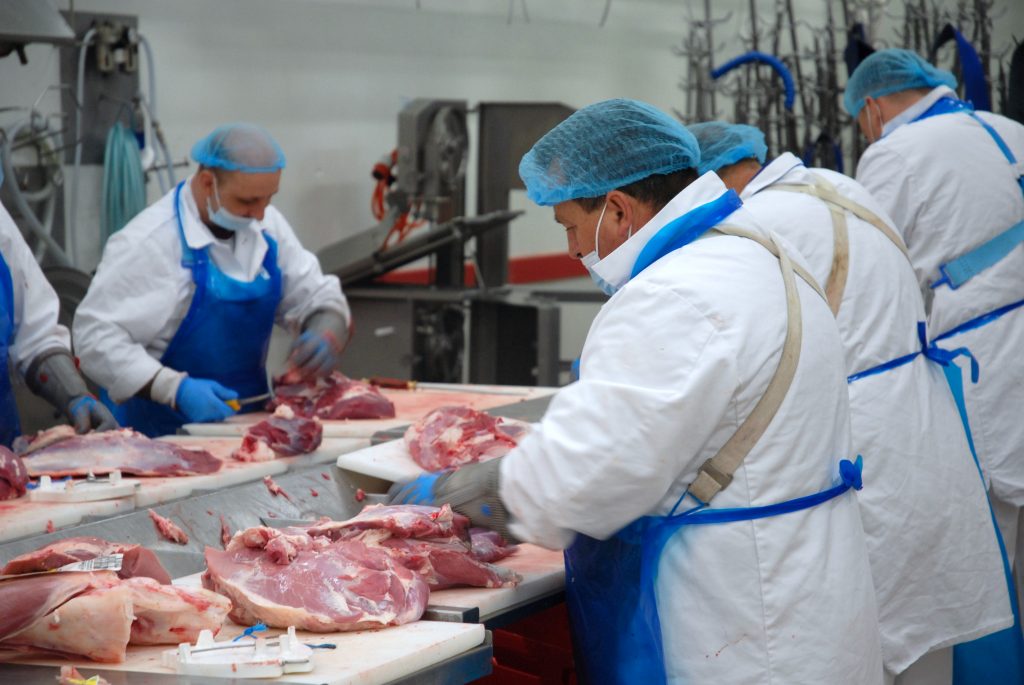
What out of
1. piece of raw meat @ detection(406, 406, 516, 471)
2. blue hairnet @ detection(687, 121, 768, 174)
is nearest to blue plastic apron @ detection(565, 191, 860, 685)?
piece of raw meat @ detection(406, 406, 516, 471)

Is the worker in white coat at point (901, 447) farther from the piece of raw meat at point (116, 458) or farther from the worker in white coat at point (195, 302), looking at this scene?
the worker in white coat at point (195, 302)

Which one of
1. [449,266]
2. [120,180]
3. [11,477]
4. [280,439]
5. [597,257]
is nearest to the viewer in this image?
[597,257]

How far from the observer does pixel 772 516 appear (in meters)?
2.35

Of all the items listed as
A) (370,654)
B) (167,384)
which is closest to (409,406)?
(167,384)

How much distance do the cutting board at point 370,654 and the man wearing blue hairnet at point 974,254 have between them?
2.77m

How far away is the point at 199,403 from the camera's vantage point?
430cm

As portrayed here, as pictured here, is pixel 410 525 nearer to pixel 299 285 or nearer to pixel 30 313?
pixel 30 313

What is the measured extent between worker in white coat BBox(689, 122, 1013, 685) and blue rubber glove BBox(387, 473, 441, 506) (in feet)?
3.40

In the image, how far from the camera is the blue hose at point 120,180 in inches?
249

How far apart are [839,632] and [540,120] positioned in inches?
218

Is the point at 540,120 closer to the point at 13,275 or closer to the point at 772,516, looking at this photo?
the point at 13,275

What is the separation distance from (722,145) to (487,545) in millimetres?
1624

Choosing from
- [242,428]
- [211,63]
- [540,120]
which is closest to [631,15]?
[540,120]

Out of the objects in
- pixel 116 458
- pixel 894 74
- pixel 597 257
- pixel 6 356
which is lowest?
pixel 116 458
